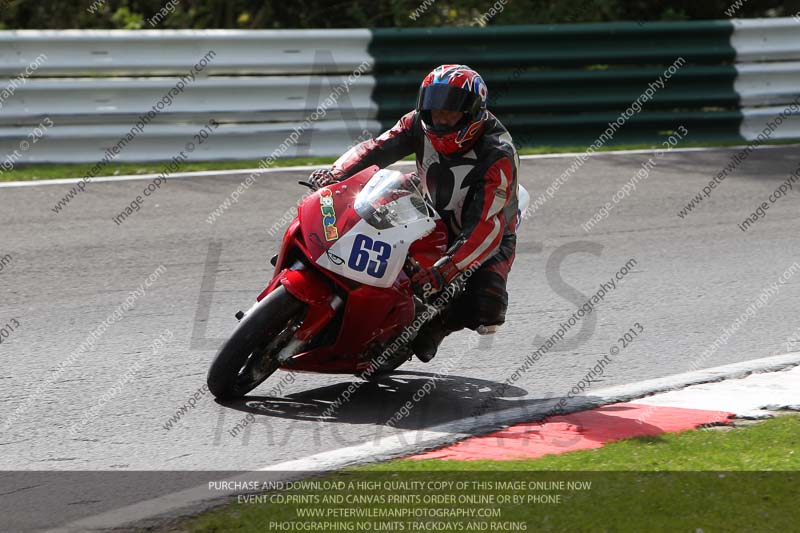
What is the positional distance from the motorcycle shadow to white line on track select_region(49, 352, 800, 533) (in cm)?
15

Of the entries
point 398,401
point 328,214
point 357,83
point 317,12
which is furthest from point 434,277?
point 317,12

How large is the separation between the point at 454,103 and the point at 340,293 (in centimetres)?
118

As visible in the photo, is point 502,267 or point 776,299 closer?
point 502,267

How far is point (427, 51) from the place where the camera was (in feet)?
42.5

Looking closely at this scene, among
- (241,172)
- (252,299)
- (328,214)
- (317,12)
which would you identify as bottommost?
(317,12)

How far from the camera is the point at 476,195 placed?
20.7 ft

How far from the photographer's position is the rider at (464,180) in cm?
614

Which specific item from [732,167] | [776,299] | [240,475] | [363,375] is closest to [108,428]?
[240,475]

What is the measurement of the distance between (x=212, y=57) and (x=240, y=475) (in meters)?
7.88

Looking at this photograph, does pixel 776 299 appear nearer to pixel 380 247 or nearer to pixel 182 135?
pixel 380 247

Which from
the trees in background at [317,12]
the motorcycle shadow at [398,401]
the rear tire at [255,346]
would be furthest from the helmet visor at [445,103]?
the trees in background at [317,12]

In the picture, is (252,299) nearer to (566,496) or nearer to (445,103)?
(445,103)

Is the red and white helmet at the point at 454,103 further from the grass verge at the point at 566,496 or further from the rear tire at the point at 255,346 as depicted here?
the grass verge at the point at 566,496

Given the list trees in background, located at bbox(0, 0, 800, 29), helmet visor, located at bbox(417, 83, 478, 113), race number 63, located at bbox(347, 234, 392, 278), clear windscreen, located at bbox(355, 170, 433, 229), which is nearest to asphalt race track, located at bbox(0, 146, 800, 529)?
race number 63, located at bbox(347, 234, 392, 278)
